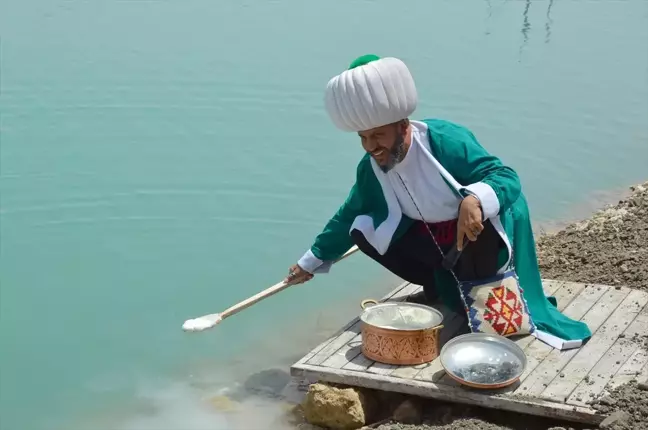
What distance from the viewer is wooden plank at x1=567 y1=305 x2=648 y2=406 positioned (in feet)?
13.5

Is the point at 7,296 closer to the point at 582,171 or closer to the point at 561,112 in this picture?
the point at 582,171

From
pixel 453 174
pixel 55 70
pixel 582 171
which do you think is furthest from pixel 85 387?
pixel 55 70

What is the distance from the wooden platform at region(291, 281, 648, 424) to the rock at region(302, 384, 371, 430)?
0.06 meters

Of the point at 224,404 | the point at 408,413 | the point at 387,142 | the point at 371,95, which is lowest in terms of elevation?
the point at 224,404

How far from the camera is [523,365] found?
423cm

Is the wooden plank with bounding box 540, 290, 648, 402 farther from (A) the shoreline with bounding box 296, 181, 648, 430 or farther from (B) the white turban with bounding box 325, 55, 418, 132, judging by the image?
(B) the white turban with bounding box 325, 55, 418, 132

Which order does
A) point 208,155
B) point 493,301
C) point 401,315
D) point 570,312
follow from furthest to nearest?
point 208,155 < point 570,312 < point 401,315 < point 493,301

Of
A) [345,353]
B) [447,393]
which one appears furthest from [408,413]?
[345,353]

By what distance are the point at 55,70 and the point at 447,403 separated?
7.50 m

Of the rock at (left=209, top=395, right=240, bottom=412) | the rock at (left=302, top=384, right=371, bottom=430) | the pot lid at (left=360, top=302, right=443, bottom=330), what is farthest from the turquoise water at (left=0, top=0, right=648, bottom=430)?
the pot lid at (left=360, top=302, right=443, bottom=330)

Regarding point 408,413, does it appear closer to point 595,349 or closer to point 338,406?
point 338,406

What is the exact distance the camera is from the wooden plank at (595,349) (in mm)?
4168

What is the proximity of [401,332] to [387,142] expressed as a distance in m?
0.83

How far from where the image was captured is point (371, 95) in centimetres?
411
